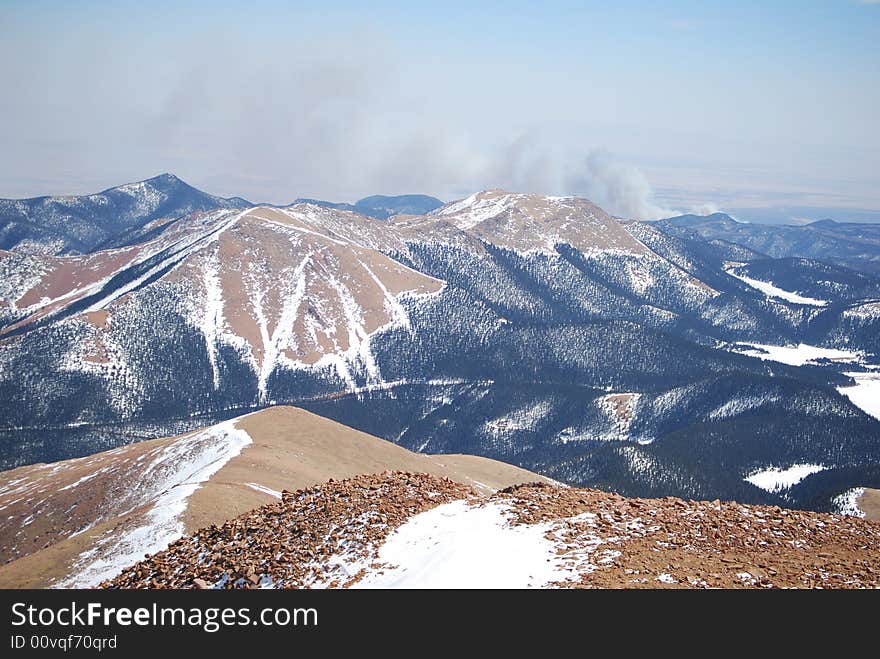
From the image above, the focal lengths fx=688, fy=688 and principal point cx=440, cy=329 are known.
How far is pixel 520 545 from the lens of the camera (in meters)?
35.7

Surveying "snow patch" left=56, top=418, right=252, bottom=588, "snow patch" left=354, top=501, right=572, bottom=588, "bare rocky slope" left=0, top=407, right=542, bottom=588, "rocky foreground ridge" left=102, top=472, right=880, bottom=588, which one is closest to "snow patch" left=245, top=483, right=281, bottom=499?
"bare rocky slope" left=0, top=407, right=542, bottom=588

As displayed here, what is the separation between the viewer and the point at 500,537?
3691 centimetres

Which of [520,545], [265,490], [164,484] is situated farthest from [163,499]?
[520,545]

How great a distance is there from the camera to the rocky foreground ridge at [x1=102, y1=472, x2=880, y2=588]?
104 ft

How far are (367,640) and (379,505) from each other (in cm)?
2305

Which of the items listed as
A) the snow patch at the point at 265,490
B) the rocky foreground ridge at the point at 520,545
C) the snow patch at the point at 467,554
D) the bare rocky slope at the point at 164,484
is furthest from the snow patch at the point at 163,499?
the snow patch at the point at 467,554

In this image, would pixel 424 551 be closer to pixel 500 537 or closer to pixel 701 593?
pixel 500 537

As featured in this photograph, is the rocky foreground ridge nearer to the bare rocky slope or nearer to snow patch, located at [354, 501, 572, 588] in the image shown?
snow patch, located at [354, 501, 572, 588]

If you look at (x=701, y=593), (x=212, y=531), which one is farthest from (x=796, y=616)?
(x=212, y=531)

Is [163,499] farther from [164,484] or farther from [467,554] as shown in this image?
[467,554]

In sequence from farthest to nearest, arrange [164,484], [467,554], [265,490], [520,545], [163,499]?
[164,484]
[265,490]
[163,499]
[520,545]
[467,554]

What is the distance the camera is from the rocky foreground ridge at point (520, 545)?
104 feet

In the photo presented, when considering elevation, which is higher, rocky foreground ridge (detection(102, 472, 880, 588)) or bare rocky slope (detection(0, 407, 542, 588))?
rocky foreground ridge (detection(102, 472, 880, 588))

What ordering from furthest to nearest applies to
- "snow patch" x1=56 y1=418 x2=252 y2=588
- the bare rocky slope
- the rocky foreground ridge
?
the bare rocky slope → "snow patch" x1=56 y1=418 x2=252 y2=588 → the rocky foreground ridge
